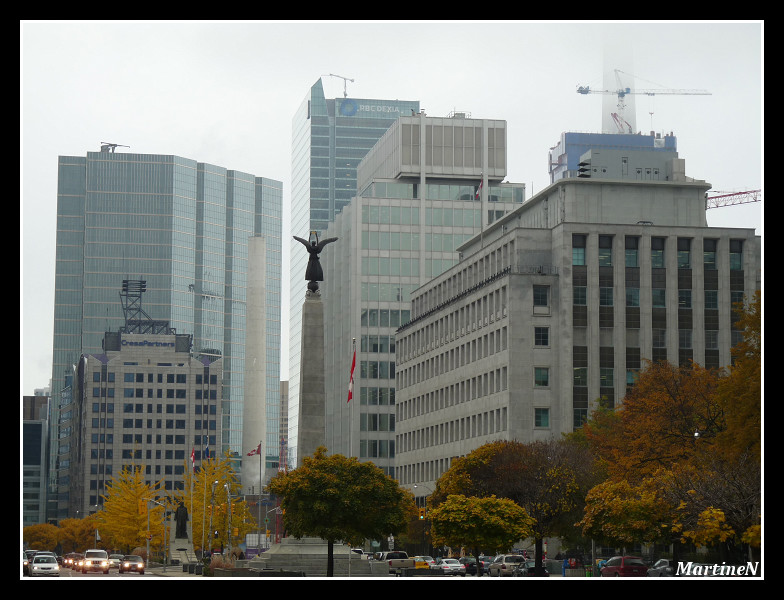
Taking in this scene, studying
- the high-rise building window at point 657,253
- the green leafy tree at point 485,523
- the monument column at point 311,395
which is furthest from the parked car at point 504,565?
the high-rise building window at point 657,253

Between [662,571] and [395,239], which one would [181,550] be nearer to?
[395,239]

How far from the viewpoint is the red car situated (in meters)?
71.2

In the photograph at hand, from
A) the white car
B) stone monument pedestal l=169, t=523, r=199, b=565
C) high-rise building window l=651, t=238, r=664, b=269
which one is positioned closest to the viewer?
the white car

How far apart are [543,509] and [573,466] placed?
12.4 ft

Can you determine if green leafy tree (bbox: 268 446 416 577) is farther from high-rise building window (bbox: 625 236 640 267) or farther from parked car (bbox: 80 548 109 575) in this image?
high-rise building window (bbox: 625 236 640 267)

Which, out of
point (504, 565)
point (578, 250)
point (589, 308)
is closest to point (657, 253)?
point (578, 250)

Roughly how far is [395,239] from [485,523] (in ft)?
342

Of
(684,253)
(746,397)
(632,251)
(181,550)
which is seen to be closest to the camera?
(746,397)

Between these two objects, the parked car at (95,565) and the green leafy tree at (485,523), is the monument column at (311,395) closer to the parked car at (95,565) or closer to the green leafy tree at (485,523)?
the green leafy tree at (485,523)

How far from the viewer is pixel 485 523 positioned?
79750mm

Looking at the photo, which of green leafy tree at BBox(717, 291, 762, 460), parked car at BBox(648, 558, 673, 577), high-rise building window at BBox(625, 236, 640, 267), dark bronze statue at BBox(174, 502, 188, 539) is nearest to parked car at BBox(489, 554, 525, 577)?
parked car at BBox(648, 558, 673, 577)

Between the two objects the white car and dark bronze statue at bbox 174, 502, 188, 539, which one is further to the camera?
dark bronze statue at bbox 174, 502, 188, 539

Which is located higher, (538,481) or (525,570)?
(538,481)

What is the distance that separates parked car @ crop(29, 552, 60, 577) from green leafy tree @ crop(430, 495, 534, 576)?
23781 mm
